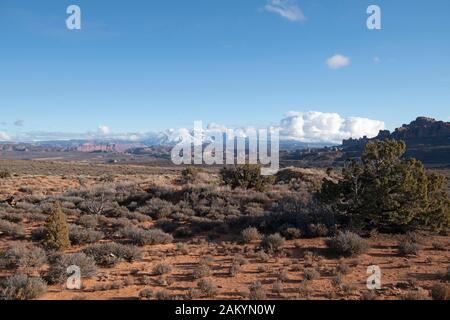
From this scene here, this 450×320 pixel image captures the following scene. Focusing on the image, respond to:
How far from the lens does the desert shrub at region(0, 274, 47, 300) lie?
7.82 m

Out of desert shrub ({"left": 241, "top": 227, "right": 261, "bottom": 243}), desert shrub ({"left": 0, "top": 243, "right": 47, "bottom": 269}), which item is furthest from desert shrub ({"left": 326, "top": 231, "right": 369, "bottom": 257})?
desert shrub ({"left": 0, "top": 243, "right": 47, "bottom": 269})

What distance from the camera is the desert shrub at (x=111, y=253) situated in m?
10.9

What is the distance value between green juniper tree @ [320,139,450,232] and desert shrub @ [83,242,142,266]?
731 cm

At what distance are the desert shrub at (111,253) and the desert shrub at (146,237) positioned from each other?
145 cm

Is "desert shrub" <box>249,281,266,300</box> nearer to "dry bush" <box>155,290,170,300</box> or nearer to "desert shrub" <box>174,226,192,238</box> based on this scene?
"dry bush" <box>155,290,170,300</box>

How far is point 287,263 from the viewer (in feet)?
35.3

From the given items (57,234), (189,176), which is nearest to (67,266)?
(57,234)

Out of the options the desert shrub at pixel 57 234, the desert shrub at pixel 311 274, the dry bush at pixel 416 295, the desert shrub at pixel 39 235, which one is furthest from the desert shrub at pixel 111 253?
the dry bush at pixel 416 295

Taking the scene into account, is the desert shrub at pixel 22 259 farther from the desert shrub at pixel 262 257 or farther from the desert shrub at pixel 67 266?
the desert shrub at pixel 262 257
